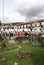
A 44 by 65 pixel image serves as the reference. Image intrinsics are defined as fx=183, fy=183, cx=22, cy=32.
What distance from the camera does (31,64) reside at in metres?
10.8

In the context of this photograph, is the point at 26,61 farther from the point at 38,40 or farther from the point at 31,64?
the point at 38,40

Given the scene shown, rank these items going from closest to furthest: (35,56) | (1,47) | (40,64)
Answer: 1. (40,64)
2. (35,56)
3. (1,47)

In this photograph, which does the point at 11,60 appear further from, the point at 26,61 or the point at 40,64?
the point at 40,64

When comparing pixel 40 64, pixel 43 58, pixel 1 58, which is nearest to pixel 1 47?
pixel 1 58

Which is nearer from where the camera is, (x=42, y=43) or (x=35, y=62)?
(x=35, y=62)

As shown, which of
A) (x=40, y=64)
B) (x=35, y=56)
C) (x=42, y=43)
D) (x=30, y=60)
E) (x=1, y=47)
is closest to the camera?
(x=40, y=64)

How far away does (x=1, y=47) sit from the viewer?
55.1 feet

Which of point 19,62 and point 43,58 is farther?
point 43,58

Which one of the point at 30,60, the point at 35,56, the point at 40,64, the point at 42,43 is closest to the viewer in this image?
the point at 40,64

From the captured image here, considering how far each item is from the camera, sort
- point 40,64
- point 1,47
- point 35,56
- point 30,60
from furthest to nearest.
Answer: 1. point 1,47
2. point 35,56
3. point 30,60
4. point 40,64

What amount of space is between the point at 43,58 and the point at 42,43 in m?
7.97

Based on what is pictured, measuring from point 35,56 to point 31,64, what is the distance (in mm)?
2078

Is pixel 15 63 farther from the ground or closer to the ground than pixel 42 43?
farther from the ground

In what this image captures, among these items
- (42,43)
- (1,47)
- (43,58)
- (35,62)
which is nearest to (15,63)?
(35,62)
